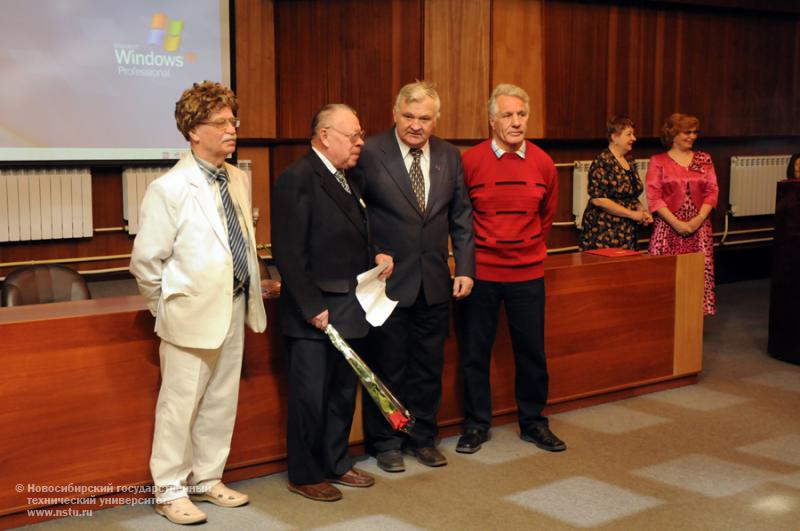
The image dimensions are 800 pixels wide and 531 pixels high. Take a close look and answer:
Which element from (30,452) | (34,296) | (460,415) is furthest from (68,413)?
(460,415)

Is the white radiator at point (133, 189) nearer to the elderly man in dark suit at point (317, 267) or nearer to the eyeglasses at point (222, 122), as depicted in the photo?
the elderly man in dark suit at point (317, 267)

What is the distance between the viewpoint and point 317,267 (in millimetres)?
3510

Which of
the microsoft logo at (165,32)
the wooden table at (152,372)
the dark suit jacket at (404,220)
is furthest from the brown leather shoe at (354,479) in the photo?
the microsoft logo at (165,32)

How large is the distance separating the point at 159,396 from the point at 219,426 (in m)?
0.24

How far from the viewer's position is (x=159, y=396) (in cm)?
333

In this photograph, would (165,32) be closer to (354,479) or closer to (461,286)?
(461,286)

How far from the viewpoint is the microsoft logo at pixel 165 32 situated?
22.3ft

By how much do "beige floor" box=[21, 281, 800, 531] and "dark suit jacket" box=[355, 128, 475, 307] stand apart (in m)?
0.75

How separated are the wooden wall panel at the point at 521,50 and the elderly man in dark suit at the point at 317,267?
4069mm

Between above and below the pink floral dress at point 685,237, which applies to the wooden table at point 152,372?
below

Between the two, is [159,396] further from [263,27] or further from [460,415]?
[263,27]

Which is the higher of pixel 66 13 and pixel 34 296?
pixel 66 13

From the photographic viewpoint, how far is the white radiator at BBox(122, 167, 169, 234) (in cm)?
693

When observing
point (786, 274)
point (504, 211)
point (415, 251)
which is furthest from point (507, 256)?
point (786, 274)
